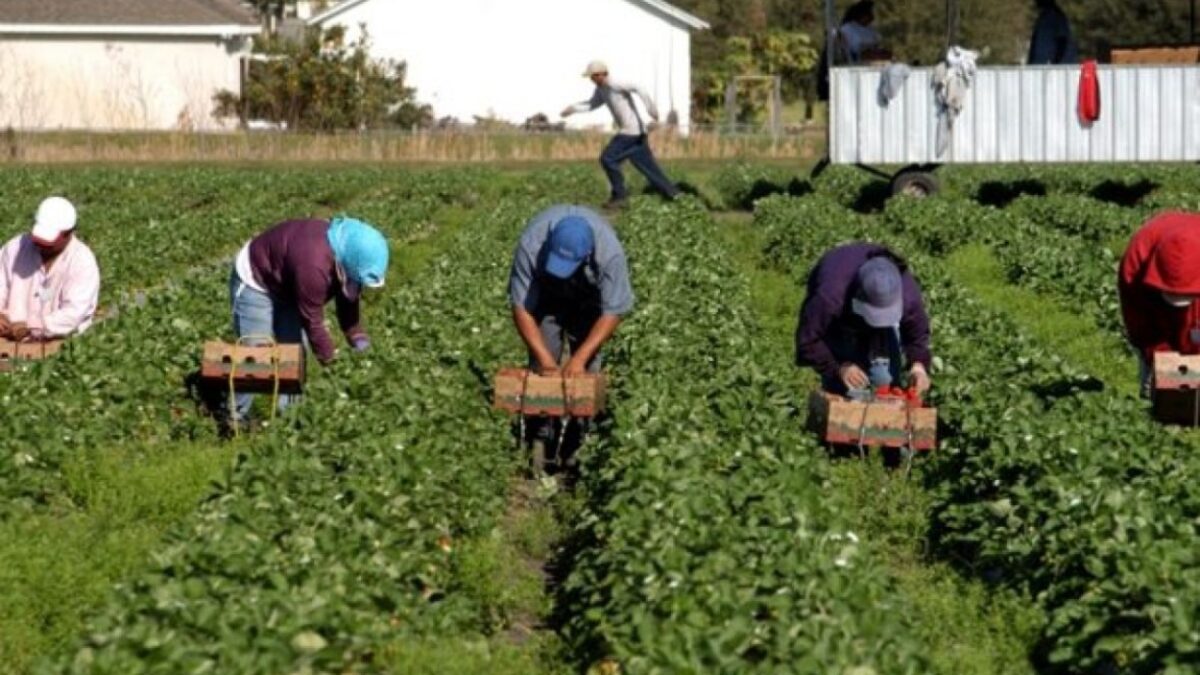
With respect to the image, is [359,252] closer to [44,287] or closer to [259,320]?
[259,320]

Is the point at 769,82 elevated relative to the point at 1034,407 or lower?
elevated

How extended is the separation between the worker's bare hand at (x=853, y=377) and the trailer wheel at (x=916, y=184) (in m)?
17.6

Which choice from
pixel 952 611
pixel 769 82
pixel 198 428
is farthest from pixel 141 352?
pixel 769 82

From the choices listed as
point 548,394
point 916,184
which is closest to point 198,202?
point 916,184

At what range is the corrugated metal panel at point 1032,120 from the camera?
29078mm

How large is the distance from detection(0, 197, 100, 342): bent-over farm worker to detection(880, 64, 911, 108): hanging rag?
55.2 feet

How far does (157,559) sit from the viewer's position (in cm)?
795

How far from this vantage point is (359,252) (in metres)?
11.9

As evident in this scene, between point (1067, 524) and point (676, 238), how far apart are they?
1222cm

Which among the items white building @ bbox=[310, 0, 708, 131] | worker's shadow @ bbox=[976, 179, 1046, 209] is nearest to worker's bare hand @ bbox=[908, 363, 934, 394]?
worker's shadow @ bbox=[976, 179, 1046, 209]

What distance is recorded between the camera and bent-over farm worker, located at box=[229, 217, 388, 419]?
11969mm

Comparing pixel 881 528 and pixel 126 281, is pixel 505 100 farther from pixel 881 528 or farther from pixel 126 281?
pixel 881 528

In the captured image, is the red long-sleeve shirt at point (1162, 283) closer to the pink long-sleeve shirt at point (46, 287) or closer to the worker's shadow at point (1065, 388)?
the worker's shadow at point (1065, 388)

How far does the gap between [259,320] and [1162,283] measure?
4.88m
